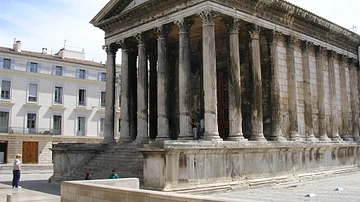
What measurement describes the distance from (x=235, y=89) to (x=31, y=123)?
27382 millimetres

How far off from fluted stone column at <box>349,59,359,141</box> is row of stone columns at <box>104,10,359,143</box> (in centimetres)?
297

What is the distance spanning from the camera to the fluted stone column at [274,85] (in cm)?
2022

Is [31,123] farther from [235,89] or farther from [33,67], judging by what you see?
[235,89]

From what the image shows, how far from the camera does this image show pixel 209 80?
17453mm

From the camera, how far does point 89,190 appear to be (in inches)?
419

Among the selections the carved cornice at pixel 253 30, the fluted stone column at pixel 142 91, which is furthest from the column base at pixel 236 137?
the fluted stone column at pixel 142 91

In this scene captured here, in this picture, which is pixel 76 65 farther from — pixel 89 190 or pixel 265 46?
pixel 89 190

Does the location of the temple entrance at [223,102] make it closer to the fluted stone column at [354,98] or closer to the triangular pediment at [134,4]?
the triangular pediment at [134,4]

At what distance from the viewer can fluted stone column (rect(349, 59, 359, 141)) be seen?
27031 mm

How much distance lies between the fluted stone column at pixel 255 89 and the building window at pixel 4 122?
88.4ft

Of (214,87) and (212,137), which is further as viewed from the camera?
(214,87)

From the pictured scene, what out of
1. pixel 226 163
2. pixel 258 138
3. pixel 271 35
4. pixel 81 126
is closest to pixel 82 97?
pixel 81 126

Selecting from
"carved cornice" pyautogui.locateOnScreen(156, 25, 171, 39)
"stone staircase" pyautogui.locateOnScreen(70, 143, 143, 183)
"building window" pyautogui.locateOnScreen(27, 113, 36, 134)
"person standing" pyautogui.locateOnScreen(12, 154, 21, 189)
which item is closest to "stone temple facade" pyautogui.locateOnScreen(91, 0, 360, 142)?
"carved cornice" pyautogui.locateOnScreen(156, 25, 171, 39)

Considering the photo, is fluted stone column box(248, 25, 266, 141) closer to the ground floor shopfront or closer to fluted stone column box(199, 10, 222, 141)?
fluted stone column box(199, 10, 222, 141)
